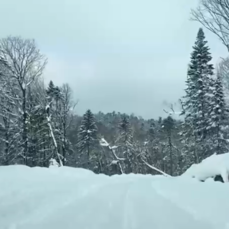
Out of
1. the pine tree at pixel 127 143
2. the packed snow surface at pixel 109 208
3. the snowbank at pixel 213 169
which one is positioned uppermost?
the pine tree at pixel 127 143

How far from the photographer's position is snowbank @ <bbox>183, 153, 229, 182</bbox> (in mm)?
10456

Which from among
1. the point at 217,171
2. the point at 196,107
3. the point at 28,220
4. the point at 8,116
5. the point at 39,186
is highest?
the point at 196,107

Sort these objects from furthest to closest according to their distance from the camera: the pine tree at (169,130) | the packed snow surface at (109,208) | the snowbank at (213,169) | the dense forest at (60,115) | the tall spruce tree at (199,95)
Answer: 1. the pine tree at (169,130)
2. the tall spruce tree at (199,95)
3. the dense forest at (60,115)
4. the snowbank at (213,169)
5. the packed snow surface at (109,208)

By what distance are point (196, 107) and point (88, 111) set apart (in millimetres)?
19824

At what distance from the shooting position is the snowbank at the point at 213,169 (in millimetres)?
10456

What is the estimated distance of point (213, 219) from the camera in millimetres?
4742

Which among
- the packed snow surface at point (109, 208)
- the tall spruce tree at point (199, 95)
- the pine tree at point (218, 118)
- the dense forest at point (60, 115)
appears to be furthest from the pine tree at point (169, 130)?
the packed snow surface at point (109, 208)

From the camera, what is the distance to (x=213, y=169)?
36.4 feet

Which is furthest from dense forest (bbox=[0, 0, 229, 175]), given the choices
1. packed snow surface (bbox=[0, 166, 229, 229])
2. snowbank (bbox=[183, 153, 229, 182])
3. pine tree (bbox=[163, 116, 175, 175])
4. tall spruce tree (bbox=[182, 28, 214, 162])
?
packed snow surface (bbox=[0, 166, 229, 229])

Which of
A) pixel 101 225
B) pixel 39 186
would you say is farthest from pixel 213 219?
pixel 39 186

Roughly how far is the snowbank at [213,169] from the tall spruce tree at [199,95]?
17.7 m

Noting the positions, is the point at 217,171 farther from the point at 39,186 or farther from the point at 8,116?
the point at 8,116

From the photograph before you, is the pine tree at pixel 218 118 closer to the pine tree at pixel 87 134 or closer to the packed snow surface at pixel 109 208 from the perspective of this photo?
the pine tree at pixel 87 134

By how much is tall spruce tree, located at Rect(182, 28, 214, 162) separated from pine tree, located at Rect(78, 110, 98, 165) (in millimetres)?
16078
